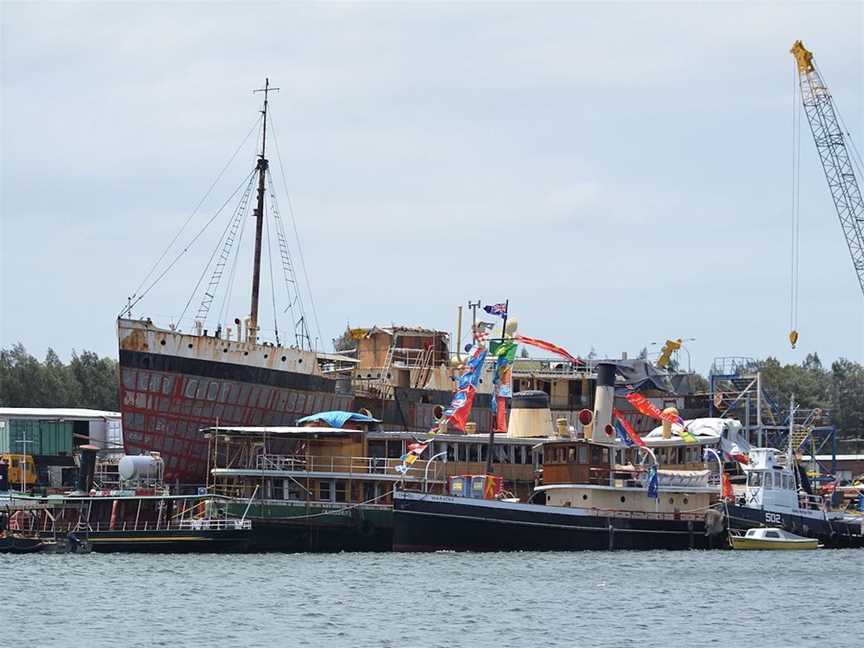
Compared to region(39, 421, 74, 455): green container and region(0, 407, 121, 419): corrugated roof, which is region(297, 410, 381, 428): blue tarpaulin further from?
region(0, 407, 121, 419): corrugated roof

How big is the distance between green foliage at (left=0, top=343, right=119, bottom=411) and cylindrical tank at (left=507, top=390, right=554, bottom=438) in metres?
80.4

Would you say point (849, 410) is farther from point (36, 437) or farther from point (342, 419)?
point (342, 419)


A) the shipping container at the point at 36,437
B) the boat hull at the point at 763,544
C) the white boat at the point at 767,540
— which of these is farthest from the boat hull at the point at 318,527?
the shipping container at the point at 36,437

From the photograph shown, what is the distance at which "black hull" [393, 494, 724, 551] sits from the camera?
78250mm

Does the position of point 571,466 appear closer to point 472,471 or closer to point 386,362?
point 472,471

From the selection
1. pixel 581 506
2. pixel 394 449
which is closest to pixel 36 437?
pixel 394 449

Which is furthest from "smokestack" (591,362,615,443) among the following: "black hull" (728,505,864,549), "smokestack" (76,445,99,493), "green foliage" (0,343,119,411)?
"green foliage" (0,343,119,411)

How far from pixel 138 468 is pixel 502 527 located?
19.1m

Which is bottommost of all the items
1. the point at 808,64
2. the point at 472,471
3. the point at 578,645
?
the point at 578,645

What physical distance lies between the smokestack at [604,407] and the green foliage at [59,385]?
82.6 meters

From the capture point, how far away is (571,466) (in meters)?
82.4

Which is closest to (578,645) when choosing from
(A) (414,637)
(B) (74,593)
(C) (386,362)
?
(A) (414,637)

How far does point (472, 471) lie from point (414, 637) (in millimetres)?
31406

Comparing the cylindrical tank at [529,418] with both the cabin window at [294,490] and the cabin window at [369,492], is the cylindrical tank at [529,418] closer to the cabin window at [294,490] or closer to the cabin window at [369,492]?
the cabin window at [369,492]
